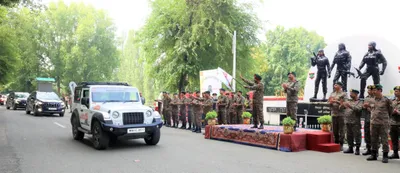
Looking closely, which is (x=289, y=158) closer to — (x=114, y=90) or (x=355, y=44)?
(x=114, y=90)

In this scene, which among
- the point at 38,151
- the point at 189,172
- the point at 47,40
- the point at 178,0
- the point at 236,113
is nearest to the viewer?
the point at 189,172

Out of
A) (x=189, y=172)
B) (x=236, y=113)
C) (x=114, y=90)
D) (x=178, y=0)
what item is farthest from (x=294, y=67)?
(x=189, y=172)

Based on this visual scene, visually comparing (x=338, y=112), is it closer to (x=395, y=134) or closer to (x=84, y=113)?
(x=395, y=134)

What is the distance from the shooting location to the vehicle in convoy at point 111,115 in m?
9.55

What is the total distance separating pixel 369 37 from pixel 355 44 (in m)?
0.92

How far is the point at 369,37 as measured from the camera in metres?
21.0

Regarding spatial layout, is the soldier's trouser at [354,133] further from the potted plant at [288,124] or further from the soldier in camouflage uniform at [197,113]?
the soldier in camouflage uniform at [197,113]

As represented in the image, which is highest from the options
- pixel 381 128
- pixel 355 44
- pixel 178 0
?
pixel 178 0

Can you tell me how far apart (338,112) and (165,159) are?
5415mm

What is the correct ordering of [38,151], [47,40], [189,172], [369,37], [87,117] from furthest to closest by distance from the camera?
[47,40] < [369,37] < [87,117] < [38,151] < [189,172]

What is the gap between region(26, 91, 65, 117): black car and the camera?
22.0m

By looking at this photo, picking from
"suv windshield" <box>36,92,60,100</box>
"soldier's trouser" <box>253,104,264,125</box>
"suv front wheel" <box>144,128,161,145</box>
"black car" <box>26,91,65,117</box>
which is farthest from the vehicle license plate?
"suv windshield" <box>36,92,60,100</box>

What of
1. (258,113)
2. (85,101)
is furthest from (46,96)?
(258,113)

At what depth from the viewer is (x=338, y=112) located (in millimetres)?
10062
